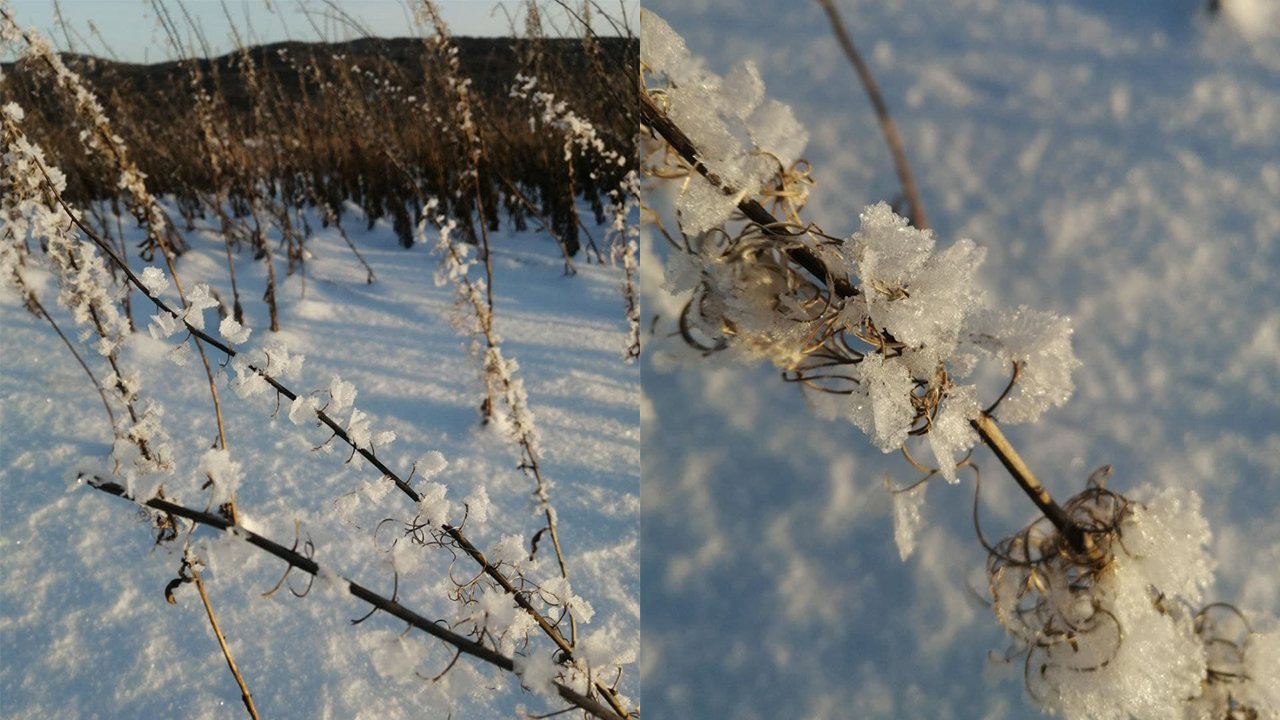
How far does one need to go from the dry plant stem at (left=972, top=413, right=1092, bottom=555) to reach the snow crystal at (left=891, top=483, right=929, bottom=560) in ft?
0.20

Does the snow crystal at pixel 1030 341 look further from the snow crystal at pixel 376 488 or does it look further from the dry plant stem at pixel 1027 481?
the snow crystal at pixel 376 488

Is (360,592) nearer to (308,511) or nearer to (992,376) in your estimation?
(992,376)

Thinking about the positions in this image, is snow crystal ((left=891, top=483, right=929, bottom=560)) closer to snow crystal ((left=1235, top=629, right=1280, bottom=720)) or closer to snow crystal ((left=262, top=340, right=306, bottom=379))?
snow crystal ((left=1235, top=629, right=1280, bottom=720))

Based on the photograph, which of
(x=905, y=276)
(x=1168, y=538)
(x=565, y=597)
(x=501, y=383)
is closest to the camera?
(x=905, y=276)

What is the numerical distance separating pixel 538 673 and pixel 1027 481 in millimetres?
242

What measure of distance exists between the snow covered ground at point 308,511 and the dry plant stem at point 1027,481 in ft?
0.75

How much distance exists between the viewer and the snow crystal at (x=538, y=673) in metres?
0.34

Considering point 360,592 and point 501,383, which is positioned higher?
point 360,592

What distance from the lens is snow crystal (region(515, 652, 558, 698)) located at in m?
0.34

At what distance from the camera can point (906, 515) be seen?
0.44 meters

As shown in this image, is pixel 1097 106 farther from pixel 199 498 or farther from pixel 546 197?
pixel 546 197

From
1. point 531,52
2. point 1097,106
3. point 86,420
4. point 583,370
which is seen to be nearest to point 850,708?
point 1097,106

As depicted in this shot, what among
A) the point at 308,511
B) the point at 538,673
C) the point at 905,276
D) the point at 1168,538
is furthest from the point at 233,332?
the point at 308,511

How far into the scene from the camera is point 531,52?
3914mm
